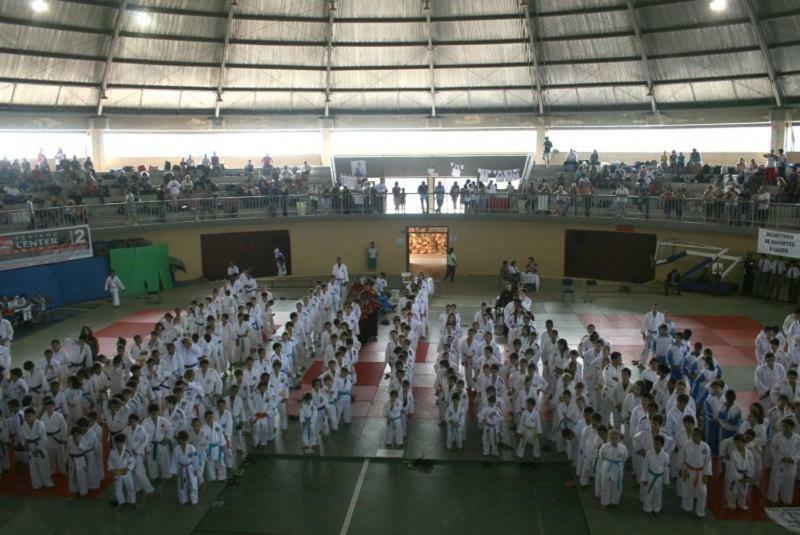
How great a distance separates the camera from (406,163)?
35500 mm

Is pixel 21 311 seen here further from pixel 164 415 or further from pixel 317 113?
pixel 317 113

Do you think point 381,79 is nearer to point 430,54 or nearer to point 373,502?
point 430,54

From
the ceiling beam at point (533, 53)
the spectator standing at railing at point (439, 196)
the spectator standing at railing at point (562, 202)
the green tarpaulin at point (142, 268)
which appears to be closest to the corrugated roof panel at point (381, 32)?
the ceiling beam at point (533, 53)

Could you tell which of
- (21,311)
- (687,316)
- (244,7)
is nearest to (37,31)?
(244,7)

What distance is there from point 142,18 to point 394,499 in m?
24.1

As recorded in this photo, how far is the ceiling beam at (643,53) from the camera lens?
29.1 m

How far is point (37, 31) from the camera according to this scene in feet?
91.1

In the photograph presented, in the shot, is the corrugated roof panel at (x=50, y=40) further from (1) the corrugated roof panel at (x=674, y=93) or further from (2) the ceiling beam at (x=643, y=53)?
(1) the corrugated roof panel at (x=674, y=93)

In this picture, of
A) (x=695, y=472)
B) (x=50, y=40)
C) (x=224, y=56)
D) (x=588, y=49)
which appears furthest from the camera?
(x=224, y=56)

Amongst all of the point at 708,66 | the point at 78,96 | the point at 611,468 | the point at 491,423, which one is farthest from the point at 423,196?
the point at 611,468

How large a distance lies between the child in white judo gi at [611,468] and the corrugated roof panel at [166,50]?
26070 mm

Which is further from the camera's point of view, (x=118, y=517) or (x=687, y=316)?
(x=687, y=316)

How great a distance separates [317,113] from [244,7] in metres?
6.03

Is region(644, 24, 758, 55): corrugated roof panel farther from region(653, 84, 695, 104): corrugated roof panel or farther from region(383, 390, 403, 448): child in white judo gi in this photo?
region(383, 390, 403, 448): child in white judo gi
